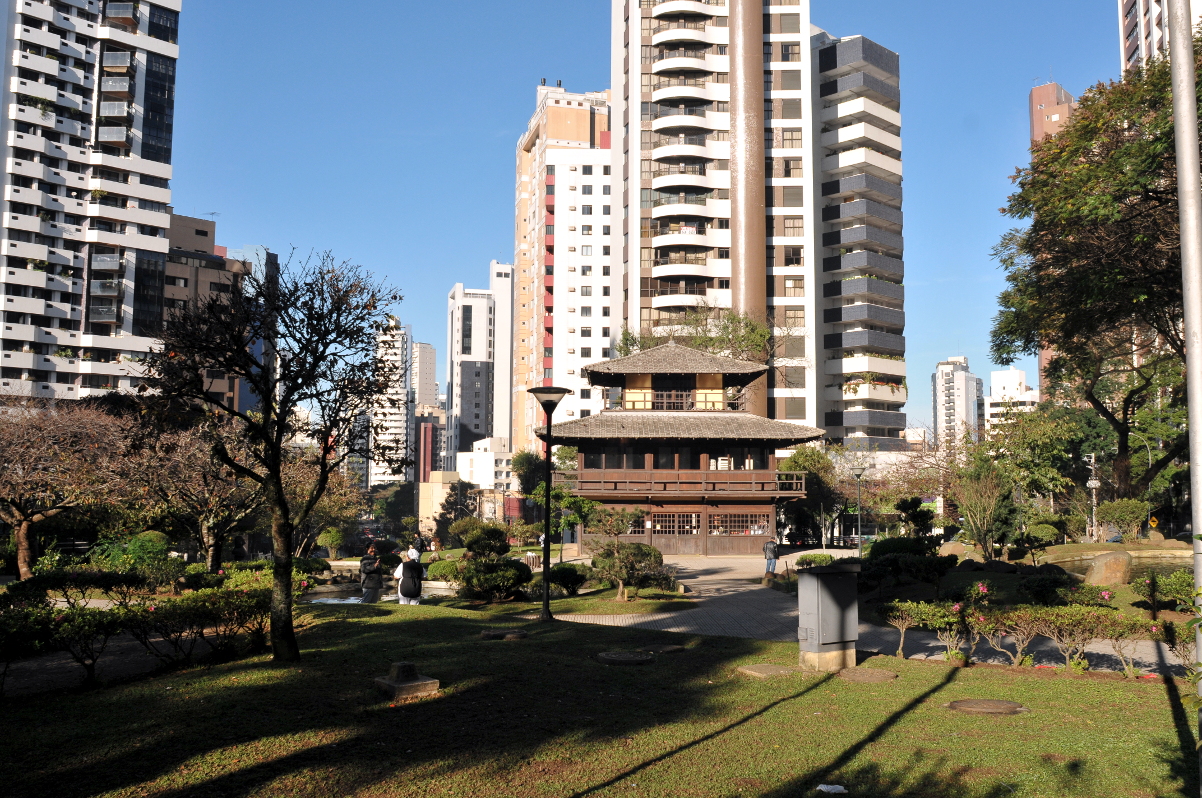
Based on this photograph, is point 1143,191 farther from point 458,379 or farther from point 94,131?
point 458,379

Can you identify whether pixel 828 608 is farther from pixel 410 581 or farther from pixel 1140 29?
pixel 1140 29

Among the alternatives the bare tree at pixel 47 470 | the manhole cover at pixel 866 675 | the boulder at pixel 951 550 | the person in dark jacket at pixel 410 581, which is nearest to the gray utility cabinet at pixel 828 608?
the manhole cover at pixel 866 675

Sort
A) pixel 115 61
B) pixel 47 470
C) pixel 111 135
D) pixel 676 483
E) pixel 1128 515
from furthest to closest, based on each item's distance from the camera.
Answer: pixel 115 61 < pixel 111 135 < pixel 676 483 < pixel 1128 515 < pixel 47 470

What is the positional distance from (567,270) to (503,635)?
91441 millimetres

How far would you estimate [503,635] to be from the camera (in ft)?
51.9

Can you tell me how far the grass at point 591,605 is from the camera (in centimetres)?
2227

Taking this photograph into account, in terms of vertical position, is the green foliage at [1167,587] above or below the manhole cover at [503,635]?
above

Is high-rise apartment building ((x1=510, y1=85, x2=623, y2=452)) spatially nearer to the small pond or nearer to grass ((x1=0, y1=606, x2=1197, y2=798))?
the small pond

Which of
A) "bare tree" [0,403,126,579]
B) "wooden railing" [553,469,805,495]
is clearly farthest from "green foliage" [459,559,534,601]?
"wooden railing" [553,469,805,495]

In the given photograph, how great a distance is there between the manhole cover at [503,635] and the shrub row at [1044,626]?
6.79 meters

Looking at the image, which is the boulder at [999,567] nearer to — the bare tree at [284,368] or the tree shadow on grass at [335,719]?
the tree shadow on grass at [335,719]

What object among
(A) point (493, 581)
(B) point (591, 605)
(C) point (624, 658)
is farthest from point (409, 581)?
(C) point (624, 658)

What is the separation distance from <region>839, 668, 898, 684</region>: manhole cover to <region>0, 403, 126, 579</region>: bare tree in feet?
73.2

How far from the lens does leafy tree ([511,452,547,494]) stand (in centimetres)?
8481
